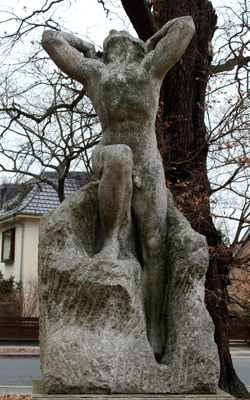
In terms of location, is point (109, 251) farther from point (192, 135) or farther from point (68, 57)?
point (192, 135)

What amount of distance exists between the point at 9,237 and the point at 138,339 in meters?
23.8

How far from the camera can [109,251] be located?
3.61 m

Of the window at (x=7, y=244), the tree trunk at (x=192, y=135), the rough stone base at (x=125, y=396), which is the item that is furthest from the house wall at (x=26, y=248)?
the rough stone base at (x=125, y=396)

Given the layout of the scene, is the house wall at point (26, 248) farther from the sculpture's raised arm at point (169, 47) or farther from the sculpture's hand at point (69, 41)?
the sculpture's raised arm at point (169, 47)

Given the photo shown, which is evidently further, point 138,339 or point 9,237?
point 9,237

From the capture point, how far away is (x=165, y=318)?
3.74 m

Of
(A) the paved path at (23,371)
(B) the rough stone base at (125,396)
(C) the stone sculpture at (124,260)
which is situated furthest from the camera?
(A) the paved path at (23,371)

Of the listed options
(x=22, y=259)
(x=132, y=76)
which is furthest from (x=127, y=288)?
(x=22, y=259)

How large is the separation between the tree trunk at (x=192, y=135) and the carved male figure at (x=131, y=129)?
4.03m

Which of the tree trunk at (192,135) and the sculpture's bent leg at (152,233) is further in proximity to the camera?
the tree trunk at (192,135)

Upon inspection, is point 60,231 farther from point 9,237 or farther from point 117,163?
point 9,237

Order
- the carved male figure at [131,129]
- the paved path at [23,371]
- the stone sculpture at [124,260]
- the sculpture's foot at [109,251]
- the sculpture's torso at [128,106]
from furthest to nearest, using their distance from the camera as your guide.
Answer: the paved path at [23,371]
the sculpture's torso at [128,106]
the carved male figure at [131,129]
the sculpture's foot at [109,251]
the stone sculpture at [124,260]

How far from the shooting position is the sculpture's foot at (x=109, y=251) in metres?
3.56

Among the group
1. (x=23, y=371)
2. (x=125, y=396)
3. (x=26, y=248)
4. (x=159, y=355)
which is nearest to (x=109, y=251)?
(x=159, y=355)
